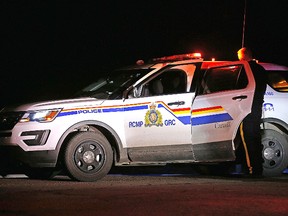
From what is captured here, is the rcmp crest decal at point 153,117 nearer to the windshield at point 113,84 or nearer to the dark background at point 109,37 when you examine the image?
the windshield at point 113,84

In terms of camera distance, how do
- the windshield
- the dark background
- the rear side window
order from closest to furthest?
1. the windshield
2. the rear side window
3. the dark background

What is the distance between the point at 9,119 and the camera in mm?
9781

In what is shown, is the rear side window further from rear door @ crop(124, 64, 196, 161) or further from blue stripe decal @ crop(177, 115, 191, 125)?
blue stripe decal @ crop(177, 115, 191, 125)

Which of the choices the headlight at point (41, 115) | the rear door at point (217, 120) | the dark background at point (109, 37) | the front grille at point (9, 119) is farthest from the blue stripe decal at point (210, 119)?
the dark background at point (109, 37)

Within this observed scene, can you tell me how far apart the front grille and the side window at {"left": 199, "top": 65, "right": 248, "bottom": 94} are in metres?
2.67

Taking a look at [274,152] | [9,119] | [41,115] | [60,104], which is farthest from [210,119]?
[9,119]

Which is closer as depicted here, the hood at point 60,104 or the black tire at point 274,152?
the hood at point 60,104

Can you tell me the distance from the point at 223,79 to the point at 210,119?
0.81 metres

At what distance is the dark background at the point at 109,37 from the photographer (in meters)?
20.9

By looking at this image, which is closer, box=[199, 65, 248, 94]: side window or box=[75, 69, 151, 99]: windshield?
box=[75, 69, 151, 99]: windshield

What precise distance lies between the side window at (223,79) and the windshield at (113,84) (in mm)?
884

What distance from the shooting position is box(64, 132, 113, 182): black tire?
31.5 feet

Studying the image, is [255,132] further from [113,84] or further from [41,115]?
[41,115]

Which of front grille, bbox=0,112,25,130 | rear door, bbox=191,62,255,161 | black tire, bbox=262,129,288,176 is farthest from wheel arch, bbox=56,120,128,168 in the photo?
black tire, bbox=262,129,288,176
